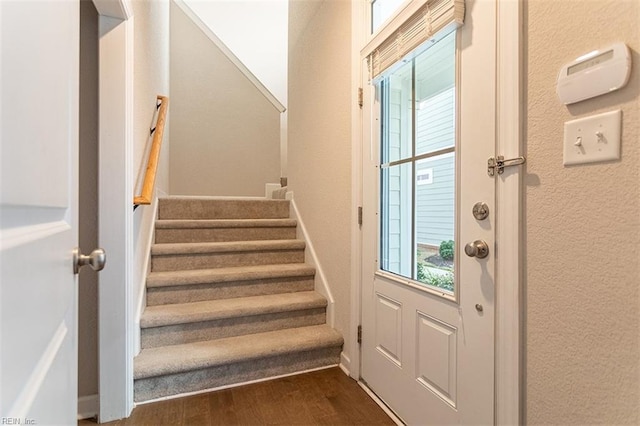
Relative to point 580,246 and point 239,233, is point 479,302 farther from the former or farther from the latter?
point 239,233

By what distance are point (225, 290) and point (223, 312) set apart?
0.83 ft

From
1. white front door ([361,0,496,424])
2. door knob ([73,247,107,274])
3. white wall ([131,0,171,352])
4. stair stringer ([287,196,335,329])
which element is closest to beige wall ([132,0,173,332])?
white wall ([131,0,171,352])

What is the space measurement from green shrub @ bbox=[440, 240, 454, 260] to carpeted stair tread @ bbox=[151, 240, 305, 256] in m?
1.50

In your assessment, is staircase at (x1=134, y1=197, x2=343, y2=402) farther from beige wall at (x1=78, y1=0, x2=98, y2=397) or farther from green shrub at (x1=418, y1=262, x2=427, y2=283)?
green shrub at (x1=418, y1=262, x2=427, y2=283)

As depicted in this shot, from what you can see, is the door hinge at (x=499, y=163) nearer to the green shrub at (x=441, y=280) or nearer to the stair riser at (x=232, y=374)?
the green shrub at (x=441, y=280)

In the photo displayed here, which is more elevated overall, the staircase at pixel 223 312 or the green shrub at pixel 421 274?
the green shrub at pixel 421 274

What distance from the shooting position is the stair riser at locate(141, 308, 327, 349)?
1775 mm

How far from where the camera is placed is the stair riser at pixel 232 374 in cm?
160

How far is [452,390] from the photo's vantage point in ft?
3.84

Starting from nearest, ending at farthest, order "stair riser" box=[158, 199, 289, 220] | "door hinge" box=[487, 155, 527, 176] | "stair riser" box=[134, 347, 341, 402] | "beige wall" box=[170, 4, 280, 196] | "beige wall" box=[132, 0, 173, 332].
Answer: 1. "door hinge" box=[487, 155, 527, 176]
2. "stair riser" box=[134, 347, 341, 402]
3. "beige wall" box=[132, 0, 173, 332]
4. "stair riser" box=[158, 199, 289, 220]
5. "beige wall" box=[170, 4, 280, 196]

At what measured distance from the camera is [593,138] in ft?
2.45

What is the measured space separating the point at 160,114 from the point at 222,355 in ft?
5.37

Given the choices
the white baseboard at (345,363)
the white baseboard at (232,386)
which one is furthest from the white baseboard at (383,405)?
the white baseboard at (232,386)

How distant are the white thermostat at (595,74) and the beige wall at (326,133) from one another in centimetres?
120
